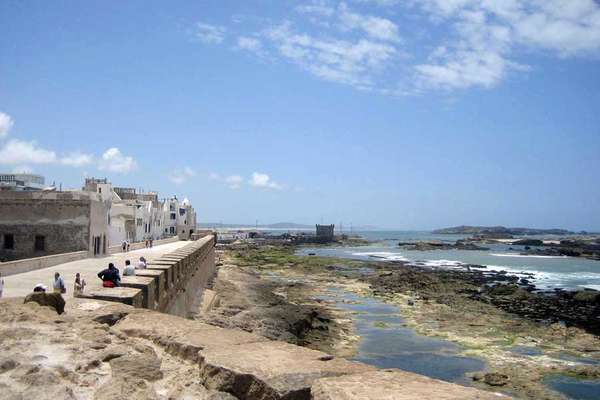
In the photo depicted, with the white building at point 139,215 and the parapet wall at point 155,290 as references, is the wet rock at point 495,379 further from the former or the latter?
the white building at point 139,215

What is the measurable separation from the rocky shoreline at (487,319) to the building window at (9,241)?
39.8 feet

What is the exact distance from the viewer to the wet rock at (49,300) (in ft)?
20.4

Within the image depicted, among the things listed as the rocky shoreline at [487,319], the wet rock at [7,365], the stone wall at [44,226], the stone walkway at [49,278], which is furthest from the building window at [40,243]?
the wet rock at [7,365]

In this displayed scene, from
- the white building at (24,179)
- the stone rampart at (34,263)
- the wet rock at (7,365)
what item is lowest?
the stone rampart at (34,263)

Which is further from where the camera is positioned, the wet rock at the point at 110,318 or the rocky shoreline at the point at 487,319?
the rocky shoreline at the point at 487,319

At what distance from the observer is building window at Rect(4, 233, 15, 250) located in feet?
78.3

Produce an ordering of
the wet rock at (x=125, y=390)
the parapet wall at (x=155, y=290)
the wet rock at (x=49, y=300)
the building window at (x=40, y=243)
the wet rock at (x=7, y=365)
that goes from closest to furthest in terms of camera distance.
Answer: the wet rock at (x=125, y=390) < the wet rock at (x=7, y=365) < the wet rock at (x=49, y=300) < the parapet wall at (x=155, y=290) < the building window at (x=40, y=243)

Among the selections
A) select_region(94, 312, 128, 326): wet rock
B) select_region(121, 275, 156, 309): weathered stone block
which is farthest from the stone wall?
select_region(94, 312, 128, 326): wet rock

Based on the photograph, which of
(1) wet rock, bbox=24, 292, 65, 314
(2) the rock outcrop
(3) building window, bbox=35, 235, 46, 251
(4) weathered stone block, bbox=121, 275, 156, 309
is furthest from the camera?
(3) building window, bbox=35, 235, 46, 251

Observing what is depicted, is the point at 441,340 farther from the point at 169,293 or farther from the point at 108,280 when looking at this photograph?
the point at 108,280

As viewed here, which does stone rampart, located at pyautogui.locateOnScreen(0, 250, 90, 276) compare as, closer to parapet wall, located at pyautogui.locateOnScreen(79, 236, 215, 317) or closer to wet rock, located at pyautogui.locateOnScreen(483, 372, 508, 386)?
parapet wall, located at pyautogui.locateOnScreen(79, 236, 215, 317)

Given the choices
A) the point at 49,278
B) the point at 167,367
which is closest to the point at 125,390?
the point at 167,367

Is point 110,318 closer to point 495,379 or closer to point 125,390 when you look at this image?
point 125,390

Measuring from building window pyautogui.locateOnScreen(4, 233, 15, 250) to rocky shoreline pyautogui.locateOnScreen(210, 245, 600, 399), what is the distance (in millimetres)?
12133
